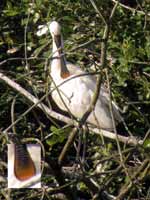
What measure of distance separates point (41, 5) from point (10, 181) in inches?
103

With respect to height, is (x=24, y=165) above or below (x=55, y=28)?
above

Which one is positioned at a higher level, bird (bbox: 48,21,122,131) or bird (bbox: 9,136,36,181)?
bird (bbox: 9,136,36,181)

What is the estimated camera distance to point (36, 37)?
5.87 m

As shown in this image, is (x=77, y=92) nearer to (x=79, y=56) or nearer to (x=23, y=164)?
(x=79, y=56)

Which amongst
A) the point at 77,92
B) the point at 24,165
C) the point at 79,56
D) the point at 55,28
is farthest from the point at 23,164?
the point at 77,92

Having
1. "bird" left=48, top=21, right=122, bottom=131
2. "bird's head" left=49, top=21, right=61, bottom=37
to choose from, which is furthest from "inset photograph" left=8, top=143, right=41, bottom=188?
"bird's head" left=49, top=21, right=61, bottom=37

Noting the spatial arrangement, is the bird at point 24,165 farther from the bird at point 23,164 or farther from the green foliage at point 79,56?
the green foliage at point 79,56

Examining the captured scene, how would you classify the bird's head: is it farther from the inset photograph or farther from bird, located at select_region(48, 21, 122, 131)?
the inset photograph

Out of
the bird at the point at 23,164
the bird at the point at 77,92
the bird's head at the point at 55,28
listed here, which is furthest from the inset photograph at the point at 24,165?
the bird's head at the point at 55,28

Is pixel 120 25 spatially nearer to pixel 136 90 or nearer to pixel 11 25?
pixel 136 90

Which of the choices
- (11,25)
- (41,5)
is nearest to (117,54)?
(41,5)

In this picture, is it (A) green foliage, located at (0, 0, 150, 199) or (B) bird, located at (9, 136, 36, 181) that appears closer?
(B) bird, located at (9, 136, 36, 181)

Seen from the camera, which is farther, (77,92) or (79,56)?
(77,92)

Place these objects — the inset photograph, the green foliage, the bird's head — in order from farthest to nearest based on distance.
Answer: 1. the bird's head
2. the green foliage
3. the inset photograph
